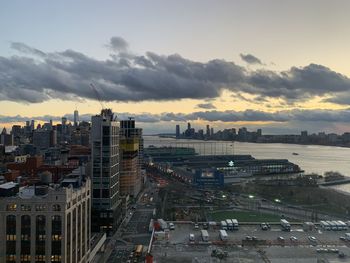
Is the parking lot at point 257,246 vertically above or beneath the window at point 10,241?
beneath

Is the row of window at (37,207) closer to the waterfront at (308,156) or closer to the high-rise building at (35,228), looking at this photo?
the high-rise building at (35,228)

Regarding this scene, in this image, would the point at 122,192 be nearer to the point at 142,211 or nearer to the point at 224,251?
the point at 142,211

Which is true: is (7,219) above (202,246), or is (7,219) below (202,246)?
above

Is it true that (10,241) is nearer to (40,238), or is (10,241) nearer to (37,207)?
(40,238)

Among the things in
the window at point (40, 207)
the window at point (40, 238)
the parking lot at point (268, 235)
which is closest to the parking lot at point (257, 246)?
the parking lot at point (268, 235)

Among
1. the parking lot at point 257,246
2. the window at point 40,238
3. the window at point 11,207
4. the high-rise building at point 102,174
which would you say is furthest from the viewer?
the high-rise building at point 102,174

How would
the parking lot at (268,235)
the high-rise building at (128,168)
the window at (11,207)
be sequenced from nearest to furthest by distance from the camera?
the window at (11,207)
the parking lot at (268,235)
the high-rise building at (128,168)

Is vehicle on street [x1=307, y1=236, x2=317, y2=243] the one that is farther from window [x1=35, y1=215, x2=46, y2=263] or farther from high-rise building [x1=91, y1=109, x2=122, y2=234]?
window [x1=35, y1=215, x2=46, y2=263]

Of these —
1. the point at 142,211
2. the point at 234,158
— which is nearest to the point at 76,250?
the point at 142,211
